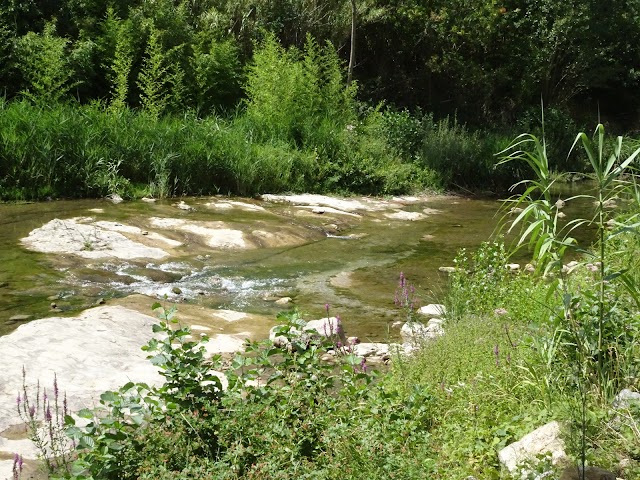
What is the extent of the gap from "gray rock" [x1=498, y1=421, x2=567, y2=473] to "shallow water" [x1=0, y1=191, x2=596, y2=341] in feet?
6.84

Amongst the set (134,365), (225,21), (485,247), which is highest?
(225,21)

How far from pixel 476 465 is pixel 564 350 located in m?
0.83

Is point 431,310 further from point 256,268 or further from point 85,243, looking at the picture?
point 85,243

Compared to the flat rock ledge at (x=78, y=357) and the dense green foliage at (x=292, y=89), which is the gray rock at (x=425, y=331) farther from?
the dense green foliage at (x=292, y=89)

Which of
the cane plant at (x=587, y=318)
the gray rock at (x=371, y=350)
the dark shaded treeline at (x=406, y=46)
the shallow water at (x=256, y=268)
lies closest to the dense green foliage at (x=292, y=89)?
the dark shaded treeline at (x=406, y=46)

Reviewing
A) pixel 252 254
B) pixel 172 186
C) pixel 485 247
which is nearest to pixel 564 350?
pixel 485 247

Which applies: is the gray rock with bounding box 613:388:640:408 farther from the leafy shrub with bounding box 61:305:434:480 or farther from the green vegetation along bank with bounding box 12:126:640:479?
the leafy shrub with bounding box 61:305:434:480

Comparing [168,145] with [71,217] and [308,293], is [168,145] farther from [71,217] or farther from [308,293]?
[308,293]

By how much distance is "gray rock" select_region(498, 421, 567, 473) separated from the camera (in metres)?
3.18

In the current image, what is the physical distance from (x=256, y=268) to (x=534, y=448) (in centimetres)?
537

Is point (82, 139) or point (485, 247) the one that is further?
point (82, 139)

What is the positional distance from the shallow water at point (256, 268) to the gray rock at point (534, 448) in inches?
82.1

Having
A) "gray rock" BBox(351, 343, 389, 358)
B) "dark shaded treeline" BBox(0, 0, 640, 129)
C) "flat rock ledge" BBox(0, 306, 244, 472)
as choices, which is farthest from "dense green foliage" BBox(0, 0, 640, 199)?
"gray rock" BBox(351, 343, 389, 358)

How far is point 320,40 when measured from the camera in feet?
67.1
